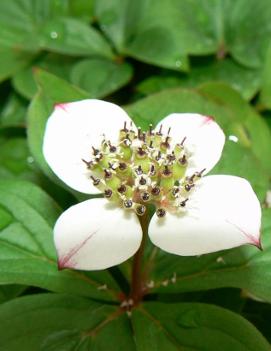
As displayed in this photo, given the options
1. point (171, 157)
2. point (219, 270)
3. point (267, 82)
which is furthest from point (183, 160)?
point (267, 82)

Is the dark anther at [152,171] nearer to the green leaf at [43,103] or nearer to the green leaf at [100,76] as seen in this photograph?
the green leaf at [43,103]

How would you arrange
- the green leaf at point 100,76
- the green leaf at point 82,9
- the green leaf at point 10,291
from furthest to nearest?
the green leaf at point 82,9
the green leaf at point 100,76
the green leaf at point 10,291

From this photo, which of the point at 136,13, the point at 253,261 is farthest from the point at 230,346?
the point at 136,13

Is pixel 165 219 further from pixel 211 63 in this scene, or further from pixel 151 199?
pixel 211 63

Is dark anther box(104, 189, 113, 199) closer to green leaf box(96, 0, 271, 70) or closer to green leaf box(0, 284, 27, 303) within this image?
green leaf box(0, 284, 27, 303)

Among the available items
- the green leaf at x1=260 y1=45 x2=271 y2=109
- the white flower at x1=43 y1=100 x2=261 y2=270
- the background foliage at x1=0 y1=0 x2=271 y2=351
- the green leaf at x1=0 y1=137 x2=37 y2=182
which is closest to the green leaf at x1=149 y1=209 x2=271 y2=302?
the background foliage at x1=0 y1=0 x2=271 y2=351

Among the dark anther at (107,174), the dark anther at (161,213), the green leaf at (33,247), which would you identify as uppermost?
the dark anther at (107,174)

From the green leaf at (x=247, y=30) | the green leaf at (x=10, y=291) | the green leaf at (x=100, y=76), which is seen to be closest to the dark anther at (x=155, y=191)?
the green leaf at (x=10, y=291)
